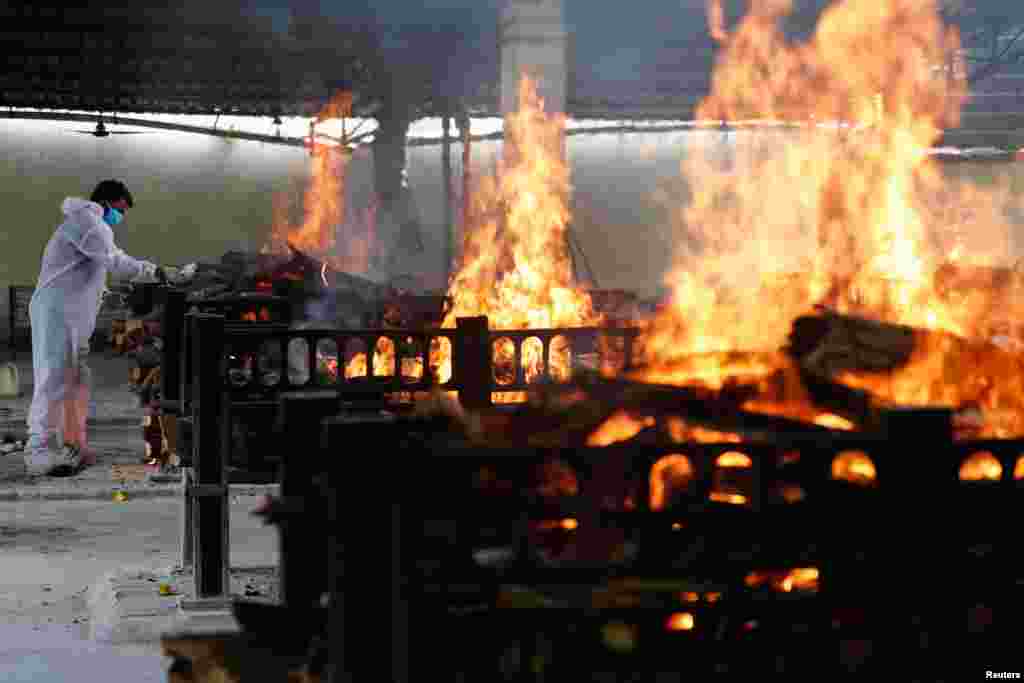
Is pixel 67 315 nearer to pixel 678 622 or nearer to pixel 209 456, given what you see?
pixel 209 456

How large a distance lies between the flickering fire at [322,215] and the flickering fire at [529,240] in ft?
49.0

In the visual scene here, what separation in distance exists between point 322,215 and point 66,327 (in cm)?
2260

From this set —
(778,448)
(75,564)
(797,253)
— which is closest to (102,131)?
(797,253)

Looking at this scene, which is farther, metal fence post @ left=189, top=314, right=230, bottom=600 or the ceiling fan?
the ceiling fan

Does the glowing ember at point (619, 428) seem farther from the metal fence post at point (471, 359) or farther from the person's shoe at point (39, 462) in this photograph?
the person's shoe at point (39, 462)

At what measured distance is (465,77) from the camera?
25.4 metres

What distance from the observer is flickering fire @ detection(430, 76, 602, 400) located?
16.8 meters

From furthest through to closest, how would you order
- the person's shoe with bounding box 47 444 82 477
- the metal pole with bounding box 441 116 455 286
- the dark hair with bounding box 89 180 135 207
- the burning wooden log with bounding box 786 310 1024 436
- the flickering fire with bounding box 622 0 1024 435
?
the metal pole with bounding box 441 116 455 286, the dark hair with bounding box 89 180 135 207, the person's shoe with bounding box 47 444 82 477, the flickering fire with bounding box 622 0 1024 435, the burning wooden log with bounding box 786 310 1024 436

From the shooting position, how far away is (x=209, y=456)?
6.85 meters

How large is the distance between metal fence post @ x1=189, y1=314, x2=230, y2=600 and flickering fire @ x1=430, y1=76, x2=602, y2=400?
9.70 meters

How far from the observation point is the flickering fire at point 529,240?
16781 millimetres

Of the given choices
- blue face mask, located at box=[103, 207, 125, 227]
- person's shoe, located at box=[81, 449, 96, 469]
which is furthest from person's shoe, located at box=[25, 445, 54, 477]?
blue face mask, located at box=[103, 207, 125, 227]

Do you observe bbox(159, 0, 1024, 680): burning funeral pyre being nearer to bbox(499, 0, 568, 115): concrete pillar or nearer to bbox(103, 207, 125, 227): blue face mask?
bbox(103, 207, 125, 227): blue face mask

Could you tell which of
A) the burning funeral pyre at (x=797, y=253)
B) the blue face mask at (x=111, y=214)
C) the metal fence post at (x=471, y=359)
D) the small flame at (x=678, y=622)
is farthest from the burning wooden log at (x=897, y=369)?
the blue face mask at (x=111, y=214)
